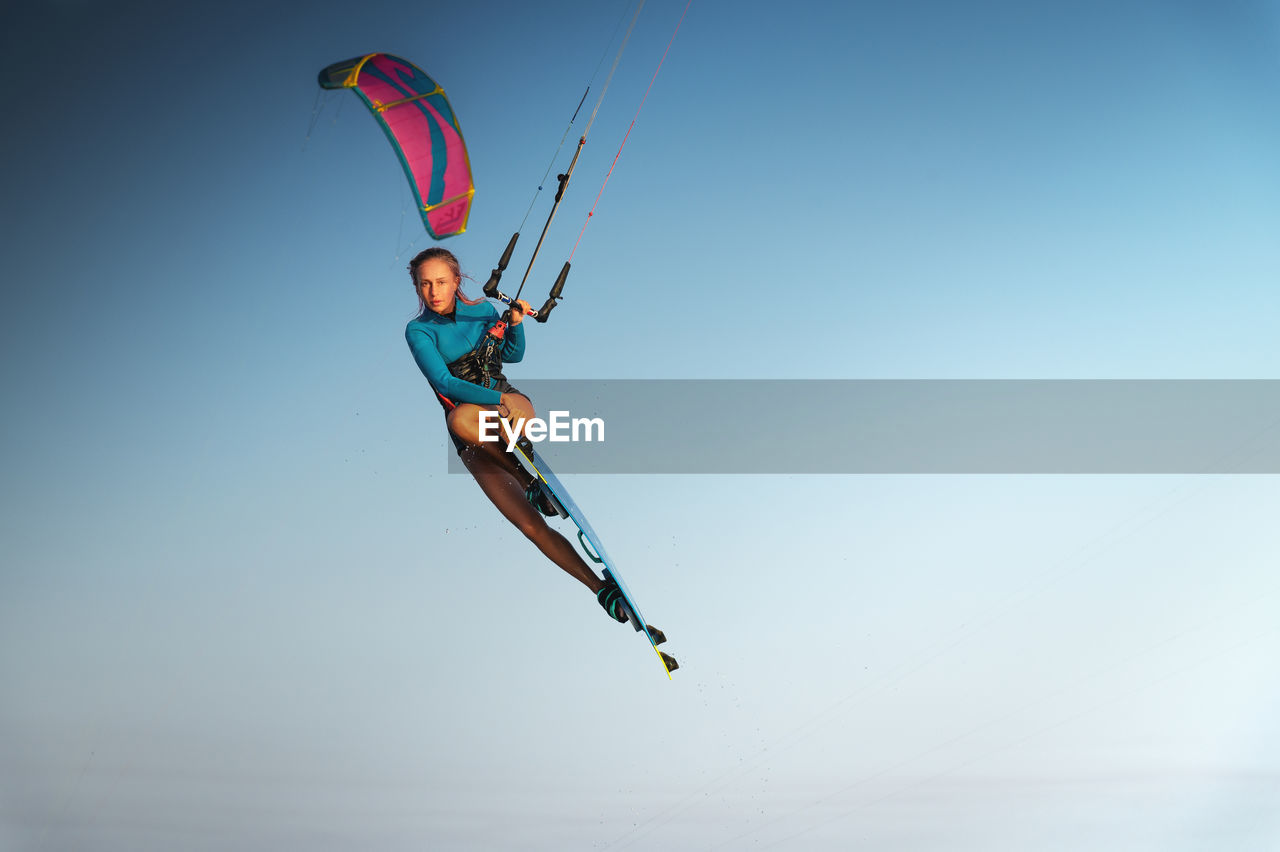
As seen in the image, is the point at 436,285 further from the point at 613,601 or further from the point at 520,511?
the point at 613,601

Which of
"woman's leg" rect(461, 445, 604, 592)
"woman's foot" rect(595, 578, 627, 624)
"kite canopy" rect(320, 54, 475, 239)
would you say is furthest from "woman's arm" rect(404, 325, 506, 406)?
"woman's foot" rect(595, 578, 627, 624)

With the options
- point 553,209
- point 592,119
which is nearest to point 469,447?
point 553,209

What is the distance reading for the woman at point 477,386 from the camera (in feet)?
22.4

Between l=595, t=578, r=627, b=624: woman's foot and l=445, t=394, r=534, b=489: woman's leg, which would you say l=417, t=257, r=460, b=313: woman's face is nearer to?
l=445, t=394, r=534, b=489: woman's leg

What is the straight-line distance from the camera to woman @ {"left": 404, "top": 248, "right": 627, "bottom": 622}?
22.4 feet

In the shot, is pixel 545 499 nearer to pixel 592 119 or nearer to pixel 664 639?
pixel 664 639

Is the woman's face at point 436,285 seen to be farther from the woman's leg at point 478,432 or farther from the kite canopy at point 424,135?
the woman's leg at point 478,432

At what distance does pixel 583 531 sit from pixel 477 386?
1.00 m

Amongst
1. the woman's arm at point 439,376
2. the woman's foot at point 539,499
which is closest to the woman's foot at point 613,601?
the woman's foot at point 539,499

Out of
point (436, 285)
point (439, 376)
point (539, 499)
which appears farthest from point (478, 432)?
point (436, 285)

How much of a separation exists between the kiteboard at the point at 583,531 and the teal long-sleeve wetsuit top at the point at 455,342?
379 mm

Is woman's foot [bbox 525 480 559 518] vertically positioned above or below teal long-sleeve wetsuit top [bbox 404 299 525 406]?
below

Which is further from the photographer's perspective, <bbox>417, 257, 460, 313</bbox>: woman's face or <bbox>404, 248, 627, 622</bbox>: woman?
<bbox>417, 257, 460, 313</bbox>: woman's face

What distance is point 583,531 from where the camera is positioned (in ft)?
22.1
